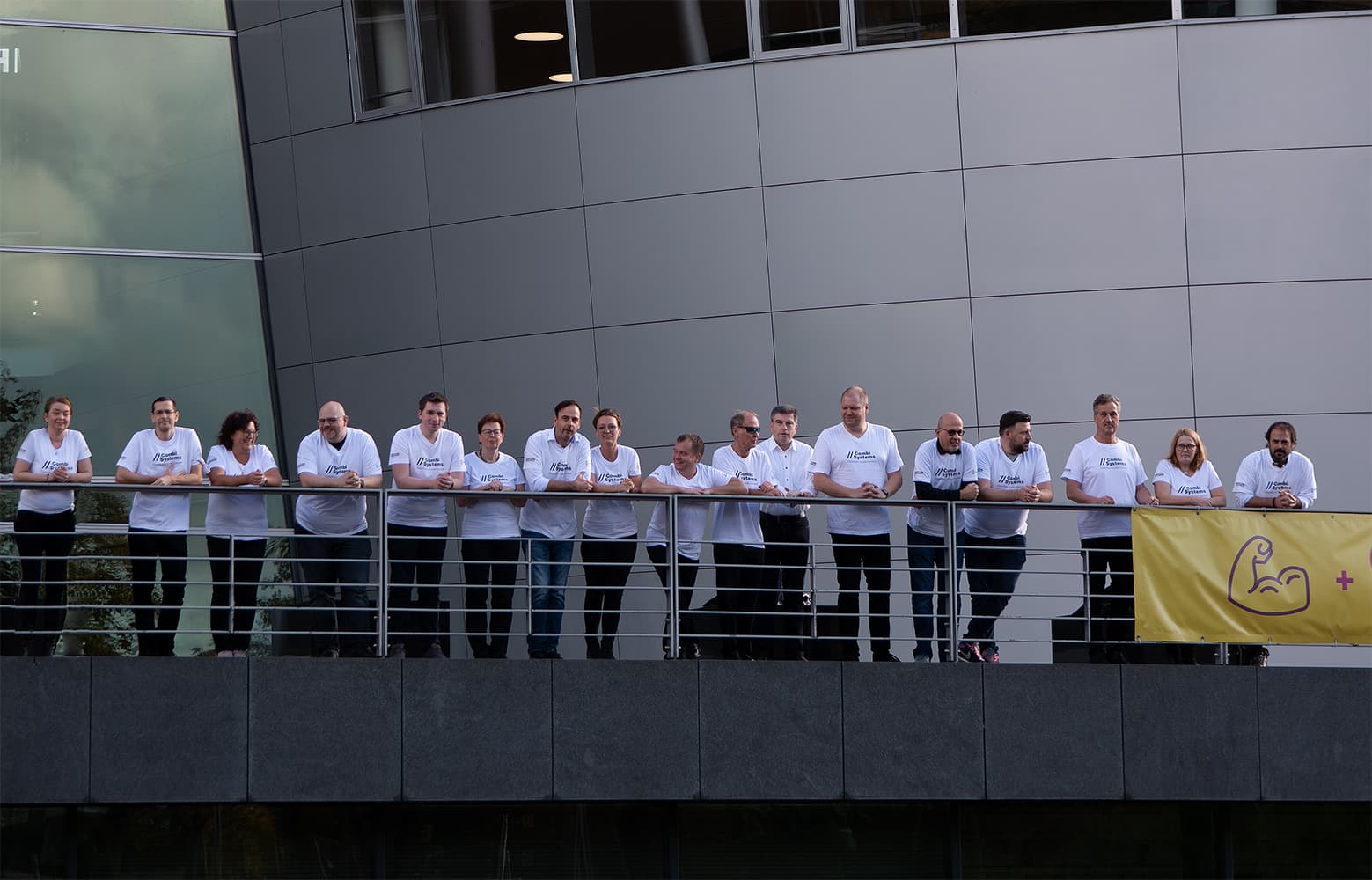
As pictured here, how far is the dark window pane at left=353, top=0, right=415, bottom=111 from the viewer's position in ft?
55.0

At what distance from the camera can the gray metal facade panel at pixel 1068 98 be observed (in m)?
15.5

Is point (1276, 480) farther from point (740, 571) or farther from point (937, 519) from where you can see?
point (740, 571)

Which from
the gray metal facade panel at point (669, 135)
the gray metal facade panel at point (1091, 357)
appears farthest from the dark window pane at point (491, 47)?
the gray metal facade panel at point (1091, 357)

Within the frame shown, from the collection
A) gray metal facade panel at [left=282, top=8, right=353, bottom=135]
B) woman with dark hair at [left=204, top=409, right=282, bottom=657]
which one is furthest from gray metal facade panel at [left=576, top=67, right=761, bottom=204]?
woman with dark hair at [left=204, top=409, right=282, bottom=657]

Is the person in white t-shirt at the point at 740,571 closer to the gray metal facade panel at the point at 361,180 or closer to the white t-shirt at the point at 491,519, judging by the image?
the white t-shirt at the point at 491,519

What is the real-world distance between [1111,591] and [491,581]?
478 centimetres

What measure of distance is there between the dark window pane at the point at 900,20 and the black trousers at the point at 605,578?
22.3 feet

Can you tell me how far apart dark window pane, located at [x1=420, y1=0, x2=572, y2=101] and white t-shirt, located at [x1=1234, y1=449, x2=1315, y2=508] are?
790cm

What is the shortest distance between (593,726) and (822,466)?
2.86 m

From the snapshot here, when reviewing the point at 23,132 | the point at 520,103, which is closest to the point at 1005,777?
the point at 520,103

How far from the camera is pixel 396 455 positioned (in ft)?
37.9

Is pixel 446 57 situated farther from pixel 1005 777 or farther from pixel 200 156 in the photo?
pixel 1005 777

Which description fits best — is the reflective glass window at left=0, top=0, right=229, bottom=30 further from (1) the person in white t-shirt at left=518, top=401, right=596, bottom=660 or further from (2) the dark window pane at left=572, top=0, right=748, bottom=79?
(1) the person in white t-shirt at left=518, top=401, right=596, bottom=660

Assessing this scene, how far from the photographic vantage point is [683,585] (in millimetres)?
11734
